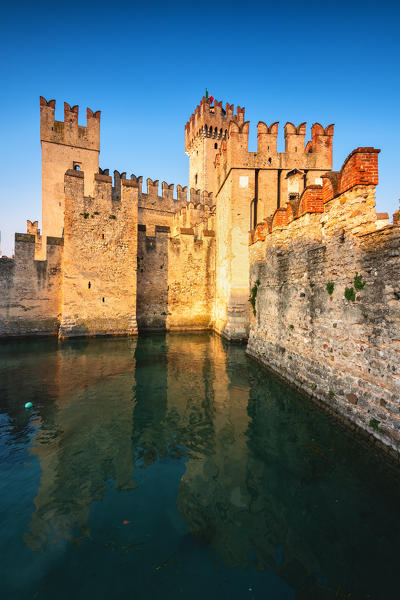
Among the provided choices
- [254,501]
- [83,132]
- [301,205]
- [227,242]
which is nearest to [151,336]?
[227,242]

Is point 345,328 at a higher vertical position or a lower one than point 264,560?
higher

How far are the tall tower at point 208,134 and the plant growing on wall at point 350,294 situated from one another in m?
31.5

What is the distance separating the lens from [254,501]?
3877mm

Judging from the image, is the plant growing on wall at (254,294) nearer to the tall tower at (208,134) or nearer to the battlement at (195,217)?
the battlement at (195,217)

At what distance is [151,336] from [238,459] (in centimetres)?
1147

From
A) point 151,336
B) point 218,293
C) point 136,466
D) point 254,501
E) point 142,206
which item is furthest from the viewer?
point 142,206

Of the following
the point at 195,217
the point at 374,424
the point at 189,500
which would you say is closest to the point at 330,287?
the point at 374,424

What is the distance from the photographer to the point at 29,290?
14.6 metres

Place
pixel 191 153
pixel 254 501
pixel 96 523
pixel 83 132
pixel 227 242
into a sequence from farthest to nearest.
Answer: pixel 191 153 < pixel 83 132 < pixel 227 242 < pixel 254 501 < pixel 96 523

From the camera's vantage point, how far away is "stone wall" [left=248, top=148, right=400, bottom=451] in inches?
186

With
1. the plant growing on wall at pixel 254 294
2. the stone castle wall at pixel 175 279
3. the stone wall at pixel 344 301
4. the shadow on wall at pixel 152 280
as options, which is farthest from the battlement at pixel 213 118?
the stone wall at pixel 344 301

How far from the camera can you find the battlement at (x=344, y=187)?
5449 millimetres

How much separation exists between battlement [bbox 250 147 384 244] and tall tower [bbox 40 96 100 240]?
13.8m

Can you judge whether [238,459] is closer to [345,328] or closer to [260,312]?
[345,328]
